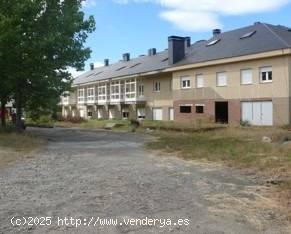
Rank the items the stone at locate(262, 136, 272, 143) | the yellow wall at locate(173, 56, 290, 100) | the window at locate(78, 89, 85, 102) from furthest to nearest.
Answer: the window at locate(78, 89, 85, 102), the yellow wall at locate(173, 56, 290, 100), the stone at locate(262, 136, 272, 143)

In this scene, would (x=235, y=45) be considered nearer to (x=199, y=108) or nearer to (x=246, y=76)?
(x=246, y=76)

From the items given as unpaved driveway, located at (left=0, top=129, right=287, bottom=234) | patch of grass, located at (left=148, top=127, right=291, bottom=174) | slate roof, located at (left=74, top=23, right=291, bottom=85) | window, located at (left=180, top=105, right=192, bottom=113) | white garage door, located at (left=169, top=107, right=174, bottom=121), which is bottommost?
unpaved driveway, located at (left=0, top=129, right=287, bottom=234)

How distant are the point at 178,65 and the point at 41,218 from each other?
39.2 m

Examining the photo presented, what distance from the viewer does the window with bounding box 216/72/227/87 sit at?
40.9 m

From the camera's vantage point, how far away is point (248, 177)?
13125 millimetres

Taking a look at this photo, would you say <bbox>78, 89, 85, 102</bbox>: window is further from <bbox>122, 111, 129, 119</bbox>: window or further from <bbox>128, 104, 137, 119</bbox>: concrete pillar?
<bbox>128, 104, 137, 119</bbox>: concrete pillar

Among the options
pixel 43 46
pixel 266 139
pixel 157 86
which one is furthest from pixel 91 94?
pixel 266 139

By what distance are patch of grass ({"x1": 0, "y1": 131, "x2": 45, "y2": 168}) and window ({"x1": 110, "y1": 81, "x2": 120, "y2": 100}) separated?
31.7m

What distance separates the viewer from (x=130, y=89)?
186ft

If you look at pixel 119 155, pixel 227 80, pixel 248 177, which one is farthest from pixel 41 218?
pixel 227 80

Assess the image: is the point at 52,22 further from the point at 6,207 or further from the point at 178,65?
the point at 6,207

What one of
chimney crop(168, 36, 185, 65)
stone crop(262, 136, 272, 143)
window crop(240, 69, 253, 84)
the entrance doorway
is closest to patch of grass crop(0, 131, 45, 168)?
stone crop(262, 136, 272, 143)

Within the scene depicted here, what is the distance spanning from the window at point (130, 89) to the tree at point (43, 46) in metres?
23.8

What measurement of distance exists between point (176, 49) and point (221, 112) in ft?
32.2
